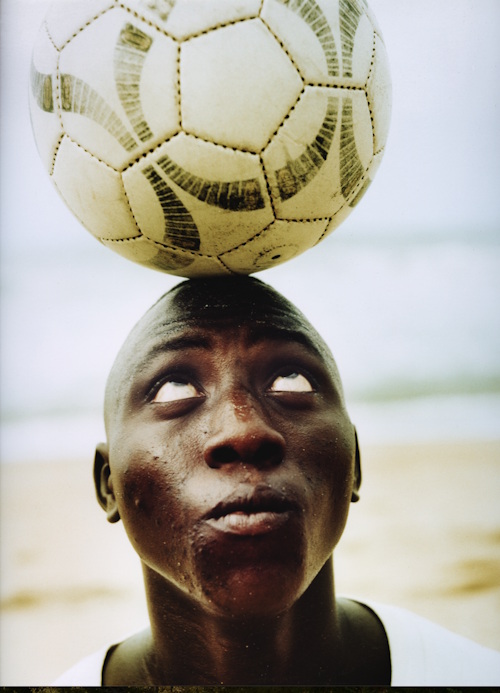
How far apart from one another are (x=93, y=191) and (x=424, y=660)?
1.82m

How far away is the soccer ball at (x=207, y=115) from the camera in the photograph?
1.91 metres

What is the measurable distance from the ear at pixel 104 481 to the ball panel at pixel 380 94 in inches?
53.4

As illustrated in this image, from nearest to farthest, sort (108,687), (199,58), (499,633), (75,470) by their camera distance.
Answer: (199,58) < (108,687) < (499,633) < (75,470)

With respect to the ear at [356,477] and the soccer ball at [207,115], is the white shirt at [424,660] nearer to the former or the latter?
the ear at [356,477]

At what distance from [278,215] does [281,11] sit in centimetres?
51

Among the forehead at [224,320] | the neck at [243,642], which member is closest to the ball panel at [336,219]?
the forehead at [224,320]

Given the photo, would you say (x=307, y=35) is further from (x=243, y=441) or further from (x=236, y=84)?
(x=243, y=441)

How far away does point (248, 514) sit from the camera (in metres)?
2.06

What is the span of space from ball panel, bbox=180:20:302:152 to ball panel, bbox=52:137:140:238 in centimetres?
28

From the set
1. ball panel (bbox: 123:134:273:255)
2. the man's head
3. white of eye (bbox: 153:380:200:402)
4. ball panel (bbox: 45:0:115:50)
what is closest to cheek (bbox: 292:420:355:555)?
the man's head

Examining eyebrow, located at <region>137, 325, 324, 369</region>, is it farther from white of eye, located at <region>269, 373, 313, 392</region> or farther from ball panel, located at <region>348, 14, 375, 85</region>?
ball panel, located at <region>348, 14, 375, 85</region>

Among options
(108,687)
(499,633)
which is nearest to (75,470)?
(108,687)

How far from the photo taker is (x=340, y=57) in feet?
6.59

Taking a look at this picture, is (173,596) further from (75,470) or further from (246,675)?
(75,470)
